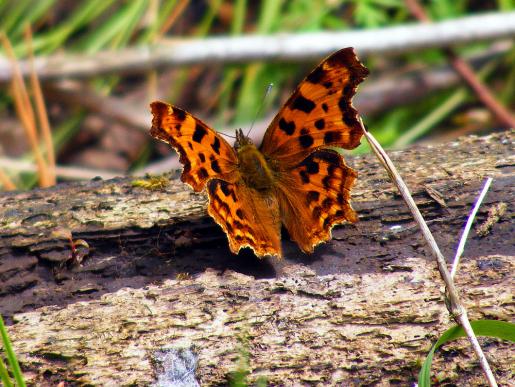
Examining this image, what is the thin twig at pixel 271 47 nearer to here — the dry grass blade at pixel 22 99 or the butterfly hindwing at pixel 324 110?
the dry grass blade at pixel 22 99

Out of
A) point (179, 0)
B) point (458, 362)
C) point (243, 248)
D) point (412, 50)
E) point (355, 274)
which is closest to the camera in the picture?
point (458, 362)

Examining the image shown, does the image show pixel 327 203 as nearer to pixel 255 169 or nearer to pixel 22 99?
pixel 255 169

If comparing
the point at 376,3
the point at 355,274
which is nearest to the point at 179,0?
the point at 376,3

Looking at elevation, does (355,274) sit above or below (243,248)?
below

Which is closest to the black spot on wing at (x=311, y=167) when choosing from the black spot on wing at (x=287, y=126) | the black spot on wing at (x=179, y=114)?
the black spot on wing at (x=287, y=126)

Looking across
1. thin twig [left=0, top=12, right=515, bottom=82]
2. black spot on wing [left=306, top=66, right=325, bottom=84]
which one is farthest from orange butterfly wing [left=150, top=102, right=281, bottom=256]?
thin twig [left=0, top=12, right=515, bottom=82]

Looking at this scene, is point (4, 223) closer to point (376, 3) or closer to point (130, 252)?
point (130, 252)
